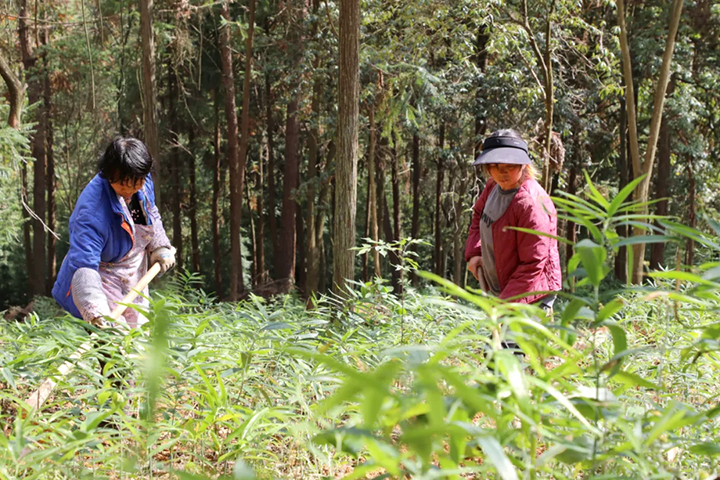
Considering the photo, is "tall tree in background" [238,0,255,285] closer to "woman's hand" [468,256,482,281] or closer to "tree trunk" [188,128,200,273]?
"tree trunk" [188,128,200,273]

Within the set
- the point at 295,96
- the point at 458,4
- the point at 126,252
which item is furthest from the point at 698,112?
the point at 126,252

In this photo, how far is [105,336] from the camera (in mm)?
3105

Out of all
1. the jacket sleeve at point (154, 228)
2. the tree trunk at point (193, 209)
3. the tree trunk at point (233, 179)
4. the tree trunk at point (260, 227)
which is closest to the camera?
the jacket sleeve at point (154, 228)

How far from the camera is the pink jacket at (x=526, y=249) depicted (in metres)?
3.59

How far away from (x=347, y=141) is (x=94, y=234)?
3039mm

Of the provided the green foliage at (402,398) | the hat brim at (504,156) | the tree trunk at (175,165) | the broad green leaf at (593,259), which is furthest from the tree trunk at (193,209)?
the broad green leaf at (593,259)

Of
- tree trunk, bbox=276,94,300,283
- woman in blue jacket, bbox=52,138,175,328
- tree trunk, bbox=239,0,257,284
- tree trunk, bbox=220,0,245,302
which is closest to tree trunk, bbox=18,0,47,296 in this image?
tree trunk, bbox=220,0,245,302

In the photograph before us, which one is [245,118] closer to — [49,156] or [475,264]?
[49,156]

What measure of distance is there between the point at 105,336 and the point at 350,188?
3552 mm

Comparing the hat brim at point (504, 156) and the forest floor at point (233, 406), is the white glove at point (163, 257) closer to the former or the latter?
the forest floor at point (233, 406)

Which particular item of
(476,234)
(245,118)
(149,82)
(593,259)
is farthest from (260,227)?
(593,259)

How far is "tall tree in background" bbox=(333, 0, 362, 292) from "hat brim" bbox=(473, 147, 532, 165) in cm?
255

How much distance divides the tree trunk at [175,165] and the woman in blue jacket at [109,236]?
19272 millimetres

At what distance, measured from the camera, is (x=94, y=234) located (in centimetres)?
368
